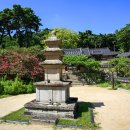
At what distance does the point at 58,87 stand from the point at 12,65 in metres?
11.7

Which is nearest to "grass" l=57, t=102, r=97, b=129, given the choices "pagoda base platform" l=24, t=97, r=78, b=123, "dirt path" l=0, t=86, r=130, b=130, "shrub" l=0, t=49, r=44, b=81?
"pagoda base platform" l=24, t=97, r=78, b=123

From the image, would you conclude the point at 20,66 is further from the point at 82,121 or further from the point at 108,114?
the point at 82,121

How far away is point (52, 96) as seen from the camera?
12289mm

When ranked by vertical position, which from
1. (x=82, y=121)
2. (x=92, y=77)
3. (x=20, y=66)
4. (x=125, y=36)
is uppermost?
(x=125, y=36)

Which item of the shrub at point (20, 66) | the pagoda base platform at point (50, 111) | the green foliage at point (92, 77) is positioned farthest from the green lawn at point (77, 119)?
the green foliage at point (92, 77)

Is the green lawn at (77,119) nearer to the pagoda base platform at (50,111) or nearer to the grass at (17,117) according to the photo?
the grass at (17,117)

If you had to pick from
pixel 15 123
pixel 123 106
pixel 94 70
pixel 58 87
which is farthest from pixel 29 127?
pixel 94 70

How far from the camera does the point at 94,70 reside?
98.1 ft

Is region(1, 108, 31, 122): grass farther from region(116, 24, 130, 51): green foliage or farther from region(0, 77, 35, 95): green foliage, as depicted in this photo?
region(116, 24, 130, 51): green foliage

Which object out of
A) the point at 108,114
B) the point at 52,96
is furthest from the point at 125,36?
the point at 52,96

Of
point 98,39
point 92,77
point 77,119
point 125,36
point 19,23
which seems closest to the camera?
point 77,119

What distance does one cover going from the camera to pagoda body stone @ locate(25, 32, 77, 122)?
11547mm

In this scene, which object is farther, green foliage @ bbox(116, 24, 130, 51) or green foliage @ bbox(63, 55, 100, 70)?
green foliage @ bbox(116, 24, 130, 51)

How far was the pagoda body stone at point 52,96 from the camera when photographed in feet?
37.9
